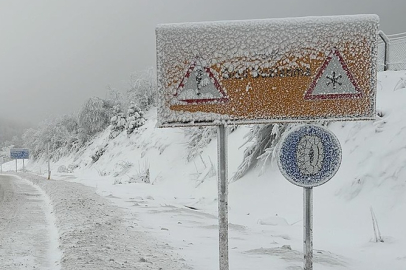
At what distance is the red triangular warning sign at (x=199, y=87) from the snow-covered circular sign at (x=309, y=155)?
810 millimetres

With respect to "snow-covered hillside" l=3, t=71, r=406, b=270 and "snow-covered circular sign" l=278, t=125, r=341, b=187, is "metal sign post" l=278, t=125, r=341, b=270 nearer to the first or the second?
"snow-covered circular sign" l=278, t=125, r=341, b=187

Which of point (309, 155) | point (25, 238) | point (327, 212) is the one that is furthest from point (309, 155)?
point (25, 238)

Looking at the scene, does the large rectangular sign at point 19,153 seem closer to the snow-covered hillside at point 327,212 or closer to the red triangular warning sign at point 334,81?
the snow-covered hillside at point 327,212

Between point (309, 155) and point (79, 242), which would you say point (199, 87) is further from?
point (79, 242)

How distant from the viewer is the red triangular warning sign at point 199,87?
3.65 metres

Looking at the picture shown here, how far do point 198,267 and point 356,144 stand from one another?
616 centimetres

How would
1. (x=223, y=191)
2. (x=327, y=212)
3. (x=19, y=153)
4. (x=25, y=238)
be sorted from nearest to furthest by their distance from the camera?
1. (x=223, y=191)
2. (x=25, y=238)
3. (x=327, y=212)
4. (x=19, y=153)

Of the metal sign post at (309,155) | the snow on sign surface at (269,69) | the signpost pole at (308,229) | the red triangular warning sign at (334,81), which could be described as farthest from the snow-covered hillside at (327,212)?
the red triangular warning sign at (334,81)

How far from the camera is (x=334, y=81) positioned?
12.0ft

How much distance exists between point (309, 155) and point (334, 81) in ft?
2.56

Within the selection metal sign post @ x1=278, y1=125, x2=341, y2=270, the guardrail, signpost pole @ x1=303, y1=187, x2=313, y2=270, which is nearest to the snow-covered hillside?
signpost pole @ x1=303, y1=187, x2=313, y2=270

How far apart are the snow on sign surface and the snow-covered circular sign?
0.17 m

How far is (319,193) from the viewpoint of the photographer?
28.5ft

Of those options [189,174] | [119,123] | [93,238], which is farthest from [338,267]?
[119,123]
